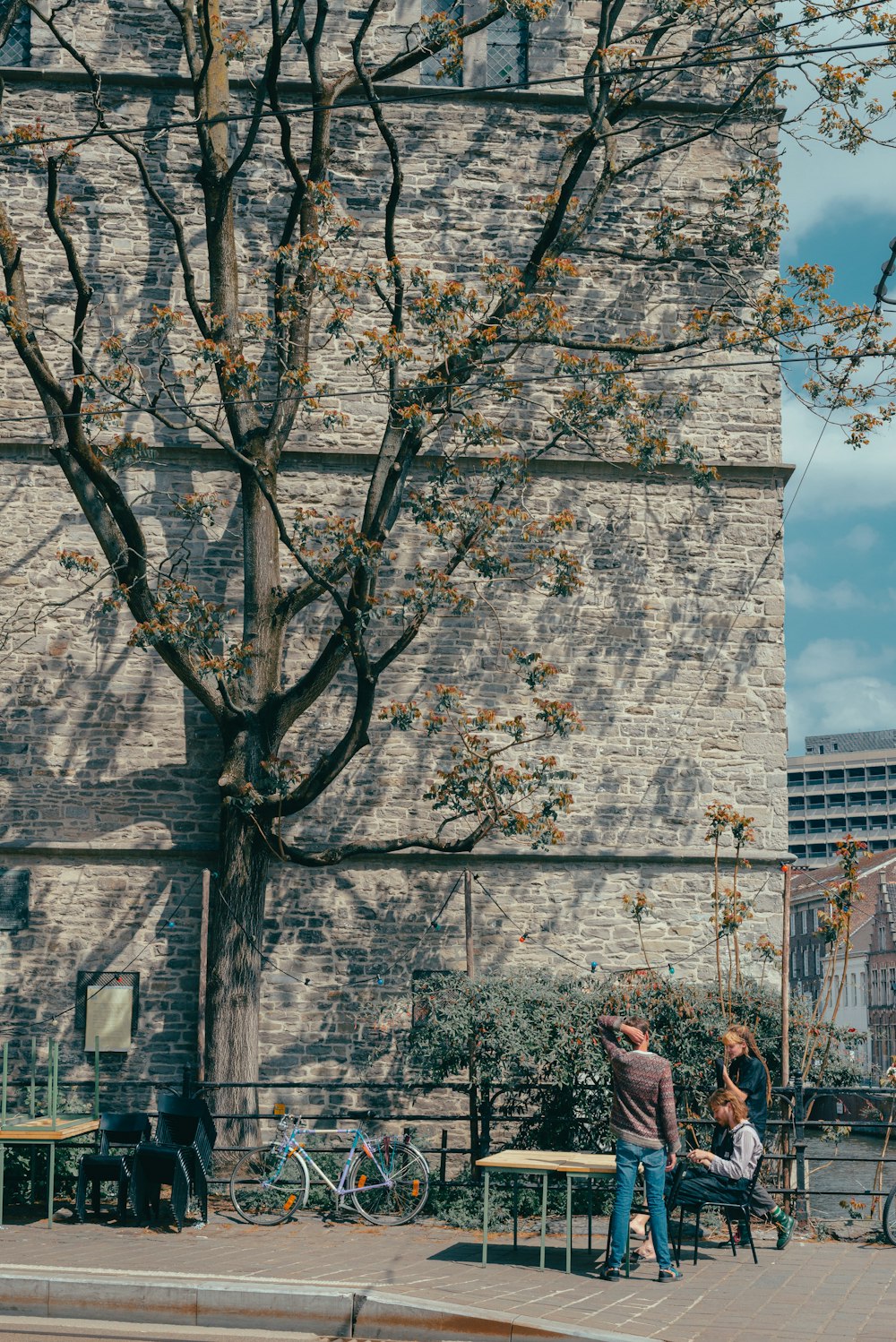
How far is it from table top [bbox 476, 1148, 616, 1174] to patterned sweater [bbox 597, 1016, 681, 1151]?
27 cm

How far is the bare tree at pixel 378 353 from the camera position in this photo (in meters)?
13.3

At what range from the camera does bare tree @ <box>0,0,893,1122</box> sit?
13328 millimetres

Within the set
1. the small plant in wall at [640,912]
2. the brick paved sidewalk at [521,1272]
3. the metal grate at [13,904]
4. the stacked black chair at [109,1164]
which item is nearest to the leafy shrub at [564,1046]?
the brick paved sidewalk at [521,1272]

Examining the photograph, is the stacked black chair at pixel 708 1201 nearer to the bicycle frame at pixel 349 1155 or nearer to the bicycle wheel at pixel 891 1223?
the bicycle wheel at pixel 891 1223

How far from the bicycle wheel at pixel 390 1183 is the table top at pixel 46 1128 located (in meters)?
2.03

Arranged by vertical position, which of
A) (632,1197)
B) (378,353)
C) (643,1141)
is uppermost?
(378,353)

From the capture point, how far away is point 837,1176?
2042 cm

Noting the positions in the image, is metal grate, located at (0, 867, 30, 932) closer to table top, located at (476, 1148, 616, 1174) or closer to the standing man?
table top, located at (476, 1148, 616, 1174)

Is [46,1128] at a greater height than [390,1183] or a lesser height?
greater

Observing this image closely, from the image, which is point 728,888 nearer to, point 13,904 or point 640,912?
point 640,912

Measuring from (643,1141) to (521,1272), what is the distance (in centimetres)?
111

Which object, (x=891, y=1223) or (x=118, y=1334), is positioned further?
(x=891, y=1223)

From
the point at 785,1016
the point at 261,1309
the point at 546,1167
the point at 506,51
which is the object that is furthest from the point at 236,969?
the point at 506,51

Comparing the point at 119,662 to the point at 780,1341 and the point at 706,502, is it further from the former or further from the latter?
the point at 780,1341
